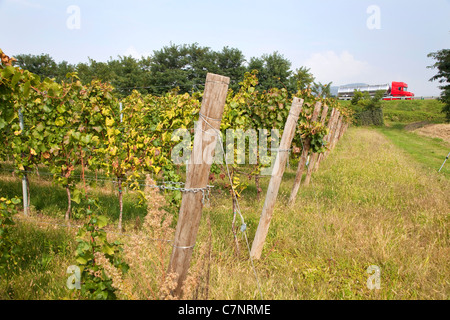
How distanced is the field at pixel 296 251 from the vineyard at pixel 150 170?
1.7 inches

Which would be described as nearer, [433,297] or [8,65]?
[8,65]

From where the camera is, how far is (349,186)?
5.57 metres

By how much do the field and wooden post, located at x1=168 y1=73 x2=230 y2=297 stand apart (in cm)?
15

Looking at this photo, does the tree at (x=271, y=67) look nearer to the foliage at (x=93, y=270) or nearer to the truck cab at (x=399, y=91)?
the truck cab at (x=399, y=91)

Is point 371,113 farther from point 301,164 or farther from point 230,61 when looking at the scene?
point 301,164

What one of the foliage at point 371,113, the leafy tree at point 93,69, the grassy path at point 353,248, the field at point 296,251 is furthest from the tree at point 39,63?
the grassy path at point 353,248

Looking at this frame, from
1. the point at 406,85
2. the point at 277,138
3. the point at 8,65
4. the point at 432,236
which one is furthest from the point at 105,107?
the point at 406,85

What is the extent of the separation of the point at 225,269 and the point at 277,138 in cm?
277

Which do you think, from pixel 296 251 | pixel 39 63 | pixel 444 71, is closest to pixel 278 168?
pixel 296 251

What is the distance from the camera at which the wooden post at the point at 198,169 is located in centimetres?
200

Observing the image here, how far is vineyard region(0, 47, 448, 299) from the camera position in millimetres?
2014

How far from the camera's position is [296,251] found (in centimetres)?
325
